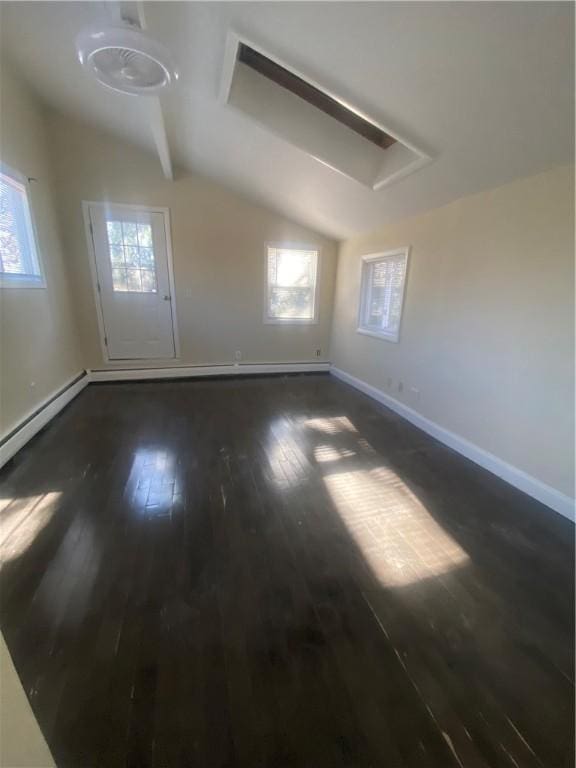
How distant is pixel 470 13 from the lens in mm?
1343

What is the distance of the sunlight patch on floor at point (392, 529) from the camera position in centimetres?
162

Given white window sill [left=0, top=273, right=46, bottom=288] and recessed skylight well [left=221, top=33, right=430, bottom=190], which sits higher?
recessed skylight well [left=221, top=33, right=430, bottom=190]

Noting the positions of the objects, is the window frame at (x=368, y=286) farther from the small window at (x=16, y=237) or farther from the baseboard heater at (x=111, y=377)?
the small window at (x=16, y=237)

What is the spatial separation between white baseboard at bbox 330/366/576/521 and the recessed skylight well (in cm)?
223

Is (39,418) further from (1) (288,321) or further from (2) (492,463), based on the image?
(2) (492,463)

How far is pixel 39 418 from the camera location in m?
2.96

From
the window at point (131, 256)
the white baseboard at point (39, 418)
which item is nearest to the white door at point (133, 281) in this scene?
the window at point (131, 256)

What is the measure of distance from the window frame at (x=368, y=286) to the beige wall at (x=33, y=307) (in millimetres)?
3686

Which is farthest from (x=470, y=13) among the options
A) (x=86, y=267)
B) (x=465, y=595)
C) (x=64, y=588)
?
(x=86, y=267)

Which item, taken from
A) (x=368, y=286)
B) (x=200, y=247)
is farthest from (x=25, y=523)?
(x=368, y=286)

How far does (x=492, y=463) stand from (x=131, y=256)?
15.2 ft

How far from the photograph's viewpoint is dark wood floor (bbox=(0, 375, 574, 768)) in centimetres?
100

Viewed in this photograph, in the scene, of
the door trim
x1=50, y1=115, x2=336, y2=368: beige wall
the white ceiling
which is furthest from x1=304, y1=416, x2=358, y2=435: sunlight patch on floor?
the door trim

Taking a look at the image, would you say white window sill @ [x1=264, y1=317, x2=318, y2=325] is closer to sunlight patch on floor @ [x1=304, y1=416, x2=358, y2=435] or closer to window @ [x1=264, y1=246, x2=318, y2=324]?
window @ [x1=264, y1=246, x2=318, y2=324]
